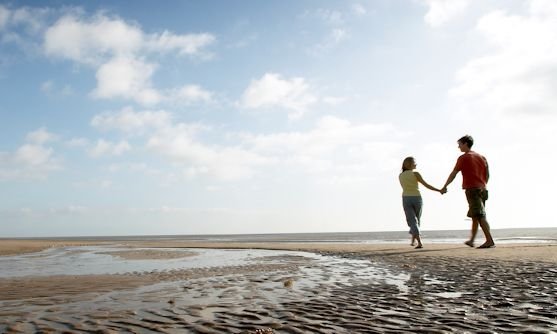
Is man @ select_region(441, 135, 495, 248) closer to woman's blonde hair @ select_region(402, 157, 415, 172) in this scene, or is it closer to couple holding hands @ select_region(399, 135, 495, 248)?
couple holding hands @ select_region(399, 135, 495, 248)

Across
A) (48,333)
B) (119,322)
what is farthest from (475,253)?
(48,333)

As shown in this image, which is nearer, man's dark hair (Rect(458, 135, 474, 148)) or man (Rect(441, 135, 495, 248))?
man (Rect(441, 135, 495, 248))

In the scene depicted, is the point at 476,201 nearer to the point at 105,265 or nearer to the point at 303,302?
the point at 303,302

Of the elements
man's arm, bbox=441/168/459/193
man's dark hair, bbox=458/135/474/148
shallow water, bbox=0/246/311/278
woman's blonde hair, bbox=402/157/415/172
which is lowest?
shallow water, bbox=0/246/311/278

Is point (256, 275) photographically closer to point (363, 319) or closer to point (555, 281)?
point (363, 319)

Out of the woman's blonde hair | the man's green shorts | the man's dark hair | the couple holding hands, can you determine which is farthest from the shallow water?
the man's dark hair

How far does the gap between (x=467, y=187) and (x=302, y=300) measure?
692 centimetres

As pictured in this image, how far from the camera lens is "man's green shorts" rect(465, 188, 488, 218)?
9609mm

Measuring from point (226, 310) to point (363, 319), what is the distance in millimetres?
1359

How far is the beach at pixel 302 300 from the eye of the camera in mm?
3434

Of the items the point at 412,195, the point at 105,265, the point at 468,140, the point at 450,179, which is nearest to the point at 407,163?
the point at 412,195

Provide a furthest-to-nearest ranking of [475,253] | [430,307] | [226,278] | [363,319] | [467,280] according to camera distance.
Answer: [475,253] < [226,278] < [467,280] < [430,307] < [363,319]

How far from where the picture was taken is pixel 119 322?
12.0 feet

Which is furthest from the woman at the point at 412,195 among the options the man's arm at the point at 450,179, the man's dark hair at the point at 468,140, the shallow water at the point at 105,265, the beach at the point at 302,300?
the beach at the point at 302,300
